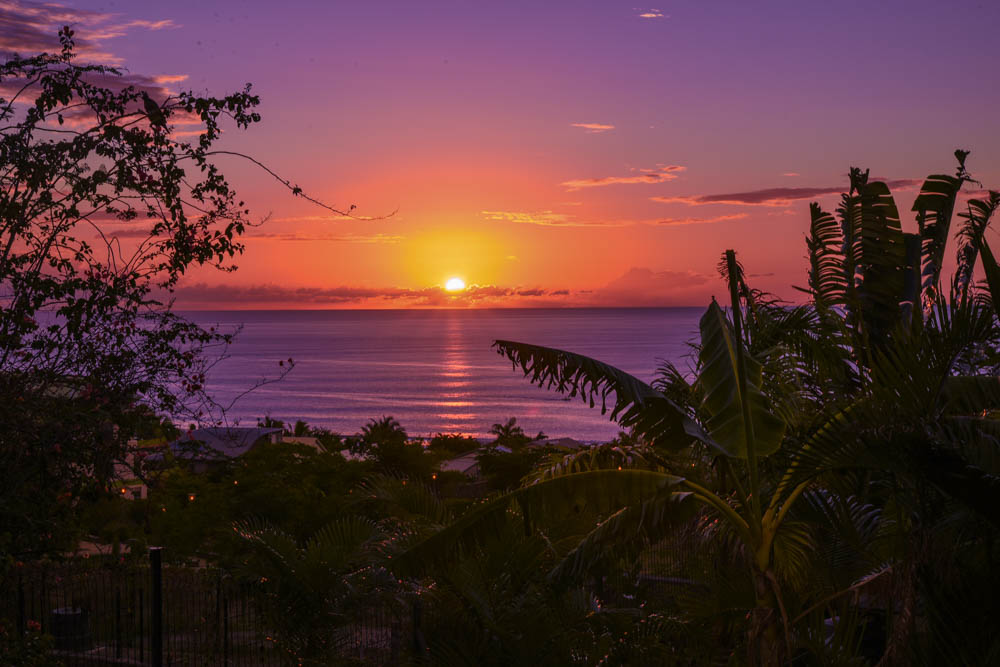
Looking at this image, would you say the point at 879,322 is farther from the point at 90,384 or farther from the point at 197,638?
the point at 197,638

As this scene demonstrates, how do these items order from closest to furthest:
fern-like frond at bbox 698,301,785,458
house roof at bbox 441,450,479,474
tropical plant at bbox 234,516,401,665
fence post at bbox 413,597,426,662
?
fern-like frond at bbox 698,301,785,458
fence post at bbox 413,597,426,662
tropical plant at bbox 234,516,401,665
house roof at bbox 441,450,479,474

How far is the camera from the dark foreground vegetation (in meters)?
6.37

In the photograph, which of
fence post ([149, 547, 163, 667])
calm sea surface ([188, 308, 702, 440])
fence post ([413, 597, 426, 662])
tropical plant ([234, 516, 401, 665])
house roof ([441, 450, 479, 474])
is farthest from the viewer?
calm sea surface ([188, 308, 702, 440])

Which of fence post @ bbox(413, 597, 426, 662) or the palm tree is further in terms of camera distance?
fence post @ bbox(413, 597, 426, 662)

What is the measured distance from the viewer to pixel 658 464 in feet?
31.7

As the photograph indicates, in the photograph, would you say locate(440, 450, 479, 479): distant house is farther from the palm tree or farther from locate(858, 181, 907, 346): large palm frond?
locate(858, 181, 907, 346): large palm frond

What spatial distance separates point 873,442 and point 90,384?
21.0 ft

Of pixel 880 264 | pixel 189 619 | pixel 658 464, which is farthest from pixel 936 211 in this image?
pixel 189 619

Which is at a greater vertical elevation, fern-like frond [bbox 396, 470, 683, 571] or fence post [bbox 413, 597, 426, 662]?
fern-like frond [bbox 396, 470, 683, 571]

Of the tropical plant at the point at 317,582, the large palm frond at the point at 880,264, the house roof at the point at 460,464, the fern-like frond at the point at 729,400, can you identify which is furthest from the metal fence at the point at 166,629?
the house roof at the point at 460,464

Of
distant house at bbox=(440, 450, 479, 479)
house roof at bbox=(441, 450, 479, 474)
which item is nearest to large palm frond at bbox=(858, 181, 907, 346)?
distant house at bbox=(440, 450, 479, 479)

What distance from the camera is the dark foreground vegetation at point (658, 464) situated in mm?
6367

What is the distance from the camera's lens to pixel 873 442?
6266mm

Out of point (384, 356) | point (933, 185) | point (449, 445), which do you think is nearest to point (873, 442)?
point (933, 185)
